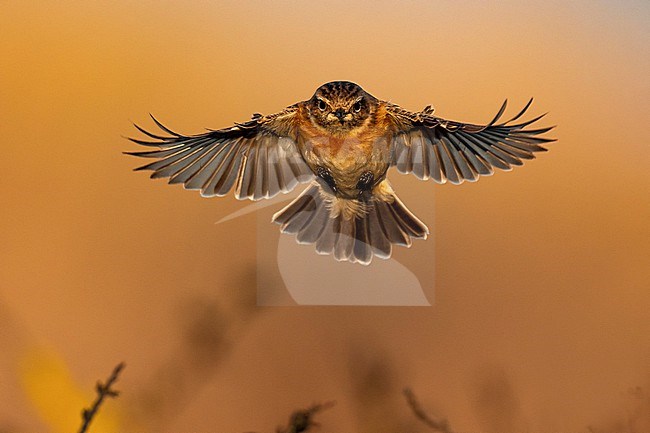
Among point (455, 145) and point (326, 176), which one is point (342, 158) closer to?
point (326, 176)

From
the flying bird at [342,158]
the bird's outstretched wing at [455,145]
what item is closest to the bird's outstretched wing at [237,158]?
the flying bird at [342,158]

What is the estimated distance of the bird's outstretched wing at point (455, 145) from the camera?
972 millimetres

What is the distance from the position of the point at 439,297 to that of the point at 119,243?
1.78 ft

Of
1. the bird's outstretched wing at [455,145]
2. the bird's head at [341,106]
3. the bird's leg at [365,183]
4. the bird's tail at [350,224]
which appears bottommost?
the bird's tail at [350,224]

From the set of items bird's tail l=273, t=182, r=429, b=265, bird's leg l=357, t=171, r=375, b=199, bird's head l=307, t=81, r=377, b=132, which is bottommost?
bird's tail l=273, t=182, r=429, b=265

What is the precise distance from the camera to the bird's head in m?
0.95

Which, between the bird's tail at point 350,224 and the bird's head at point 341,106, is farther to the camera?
the bird's tail at point 350,224

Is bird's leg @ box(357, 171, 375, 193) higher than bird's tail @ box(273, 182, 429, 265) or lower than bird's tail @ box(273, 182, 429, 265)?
higher

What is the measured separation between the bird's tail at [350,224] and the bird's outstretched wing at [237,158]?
0.14ft

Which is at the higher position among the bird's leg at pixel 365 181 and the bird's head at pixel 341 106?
the bird's head at pixel 341 106

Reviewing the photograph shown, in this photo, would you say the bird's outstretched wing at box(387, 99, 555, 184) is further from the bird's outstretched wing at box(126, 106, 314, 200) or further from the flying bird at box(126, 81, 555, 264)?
the bird's outstretched wing at box(126, 106, 314, 200)

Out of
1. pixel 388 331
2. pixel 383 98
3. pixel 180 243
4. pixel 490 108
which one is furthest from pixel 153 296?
pixel 490 108

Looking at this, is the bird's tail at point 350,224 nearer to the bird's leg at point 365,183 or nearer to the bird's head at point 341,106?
the bird's leg at point 365,183

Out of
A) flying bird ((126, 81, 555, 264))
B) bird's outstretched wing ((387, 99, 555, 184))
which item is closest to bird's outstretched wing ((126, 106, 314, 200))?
flying bird ((126, 81, 555, 264))
